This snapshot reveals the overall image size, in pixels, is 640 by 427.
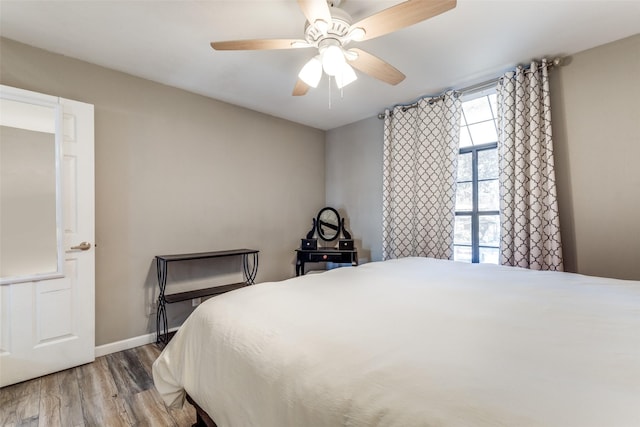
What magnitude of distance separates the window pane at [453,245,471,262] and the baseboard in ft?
10.6

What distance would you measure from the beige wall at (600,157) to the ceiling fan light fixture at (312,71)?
2.12 metres

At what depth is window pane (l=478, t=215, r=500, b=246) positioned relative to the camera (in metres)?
2.94

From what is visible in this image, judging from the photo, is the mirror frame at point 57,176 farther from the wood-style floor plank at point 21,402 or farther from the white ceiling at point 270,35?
the wood-style floor plank at point 21,402

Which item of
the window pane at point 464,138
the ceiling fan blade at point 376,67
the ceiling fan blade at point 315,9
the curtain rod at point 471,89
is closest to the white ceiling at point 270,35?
the curtain rod at point 471,89

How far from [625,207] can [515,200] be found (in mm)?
689

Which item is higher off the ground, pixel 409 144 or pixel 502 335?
pixel 409 144

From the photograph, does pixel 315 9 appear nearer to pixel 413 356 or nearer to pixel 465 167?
pixel 413 356

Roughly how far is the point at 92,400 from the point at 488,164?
386cm

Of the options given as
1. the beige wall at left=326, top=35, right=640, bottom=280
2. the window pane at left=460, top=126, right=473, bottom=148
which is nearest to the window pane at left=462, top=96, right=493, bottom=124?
the window pane at left=460, top=126, right=473, bottom=148

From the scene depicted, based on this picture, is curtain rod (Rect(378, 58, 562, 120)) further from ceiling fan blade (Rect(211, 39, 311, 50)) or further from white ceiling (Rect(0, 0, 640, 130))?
ceiling fan blade (Rect(211, 39, 311, 50))

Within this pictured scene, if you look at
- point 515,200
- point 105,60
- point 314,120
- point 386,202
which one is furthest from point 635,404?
point 314,120

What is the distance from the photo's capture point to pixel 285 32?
80.9 inches

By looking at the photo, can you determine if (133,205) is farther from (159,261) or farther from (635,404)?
(635,404)

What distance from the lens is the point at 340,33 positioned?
168 centimetres
